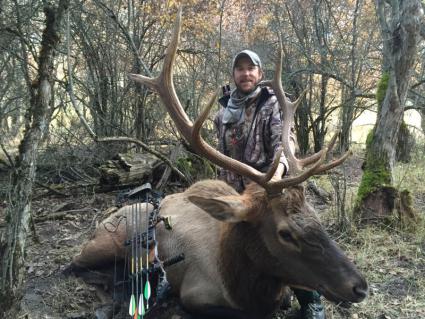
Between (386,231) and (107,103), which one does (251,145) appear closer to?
(386,231)

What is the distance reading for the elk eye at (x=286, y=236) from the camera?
3232 mm

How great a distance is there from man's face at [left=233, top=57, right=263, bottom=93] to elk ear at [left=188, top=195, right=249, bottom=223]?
1604mm

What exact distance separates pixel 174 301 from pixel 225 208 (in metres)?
1.52

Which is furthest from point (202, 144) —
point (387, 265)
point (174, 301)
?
point (387, 265)

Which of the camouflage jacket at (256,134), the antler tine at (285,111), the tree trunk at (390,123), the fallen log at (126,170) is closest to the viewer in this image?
the antler tine at (285,111)

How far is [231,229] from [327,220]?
246 cm

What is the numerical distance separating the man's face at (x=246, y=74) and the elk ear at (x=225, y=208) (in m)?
1.60

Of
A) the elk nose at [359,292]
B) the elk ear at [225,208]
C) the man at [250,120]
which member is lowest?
the elk nose at [359,292]

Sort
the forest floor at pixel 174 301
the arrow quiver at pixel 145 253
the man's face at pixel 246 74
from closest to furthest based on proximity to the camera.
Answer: the arrow quiver at pixel 145 253
the forest floor at pixel 174 301
the man's face at pixel 246 74

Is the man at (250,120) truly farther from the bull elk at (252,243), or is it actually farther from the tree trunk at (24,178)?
the tree trunk at (24,178)

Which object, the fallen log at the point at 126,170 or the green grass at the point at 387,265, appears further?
the fallen log at the point at 126,170

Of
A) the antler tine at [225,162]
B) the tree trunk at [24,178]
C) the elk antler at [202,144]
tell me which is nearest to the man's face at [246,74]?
the elk antler at [202,144]

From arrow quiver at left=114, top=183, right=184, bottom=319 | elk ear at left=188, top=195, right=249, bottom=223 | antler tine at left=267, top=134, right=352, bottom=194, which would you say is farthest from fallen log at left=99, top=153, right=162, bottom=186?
antler tine at left=267, top=134, right=352, bottom=194

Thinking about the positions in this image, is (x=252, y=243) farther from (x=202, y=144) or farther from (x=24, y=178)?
(x=24, y=178)
